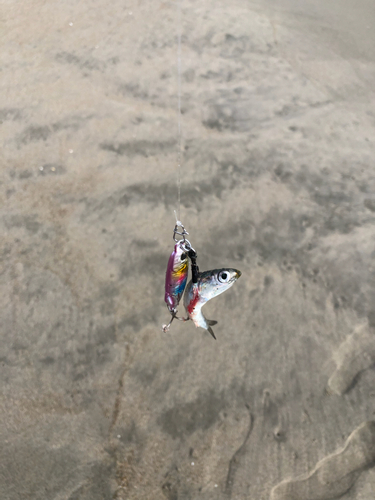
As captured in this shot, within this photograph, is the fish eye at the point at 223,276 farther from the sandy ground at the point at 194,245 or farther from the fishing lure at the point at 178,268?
the sandy ground at the point at 194,245

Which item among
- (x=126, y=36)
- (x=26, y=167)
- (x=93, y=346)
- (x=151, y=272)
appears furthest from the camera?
(x=126, y=36)

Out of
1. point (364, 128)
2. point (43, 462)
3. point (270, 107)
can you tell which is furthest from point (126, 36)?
point (43, 462)

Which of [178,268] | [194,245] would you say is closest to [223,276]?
[178,268]

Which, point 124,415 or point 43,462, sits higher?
point 124,415

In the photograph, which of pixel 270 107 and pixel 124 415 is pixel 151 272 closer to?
pixel 124 415

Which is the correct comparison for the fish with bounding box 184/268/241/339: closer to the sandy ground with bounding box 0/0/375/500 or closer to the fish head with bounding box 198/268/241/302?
the fish head with bounding box 198/268/241/302

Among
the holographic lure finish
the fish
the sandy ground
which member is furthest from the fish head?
the sandy ground
